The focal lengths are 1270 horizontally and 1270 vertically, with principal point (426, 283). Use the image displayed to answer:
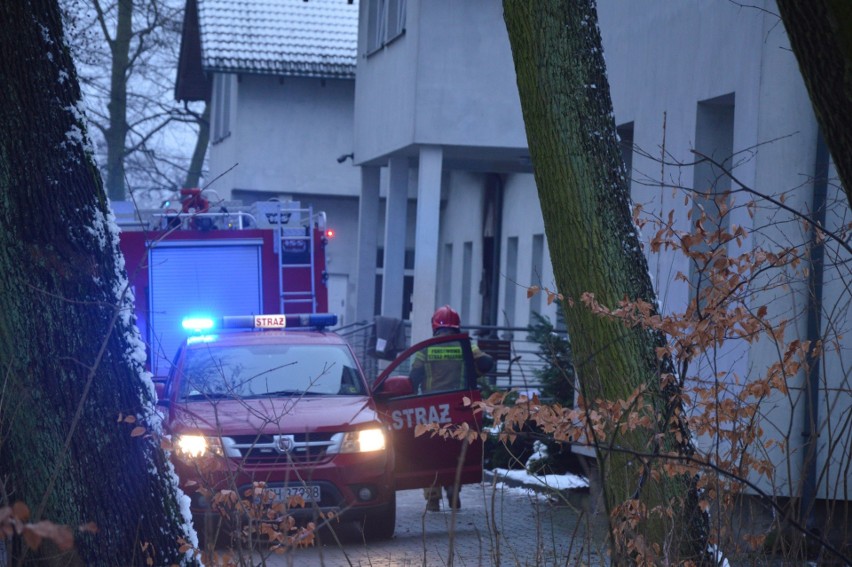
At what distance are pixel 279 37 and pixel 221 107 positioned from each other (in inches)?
157

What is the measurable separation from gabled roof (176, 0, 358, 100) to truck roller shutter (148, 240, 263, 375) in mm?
13364

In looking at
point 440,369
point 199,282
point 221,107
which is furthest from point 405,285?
point 440,369

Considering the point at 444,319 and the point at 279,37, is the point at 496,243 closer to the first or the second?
the point at 279,37

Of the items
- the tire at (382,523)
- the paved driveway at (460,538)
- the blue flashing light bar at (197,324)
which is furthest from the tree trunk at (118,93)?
the tire at (382,523)

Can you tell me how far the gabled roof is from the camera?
28.8 metres

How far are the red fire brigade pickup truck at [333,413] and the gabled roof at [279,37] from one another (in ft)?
59.6

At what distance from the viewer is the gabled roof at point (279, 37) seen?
28.8m

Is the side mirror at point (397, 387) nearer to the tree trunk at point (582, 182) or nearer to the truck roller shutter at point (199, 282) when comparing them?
the tree trunk at point (582, 182)

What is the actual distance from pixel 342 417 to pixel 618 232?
13.6ft

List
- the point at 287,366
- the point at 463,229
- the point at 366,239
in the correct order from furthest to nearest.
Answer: the point at 463,229 < the point at 366,239 < the point at 287,366

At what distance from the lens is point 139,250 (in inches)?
640

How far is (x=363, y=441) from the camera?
31.8 feet

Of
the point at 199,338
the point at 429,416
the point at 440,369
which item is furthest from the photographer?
the point at 199,338

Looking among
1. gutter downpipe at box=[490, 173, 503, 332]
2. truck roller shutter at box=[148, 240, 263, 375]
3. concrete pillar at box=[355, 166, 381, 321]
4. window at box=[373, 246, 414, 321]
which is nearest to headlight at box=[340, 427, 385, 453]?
truck roller shutter at box=[148, 240, 263, 375]
